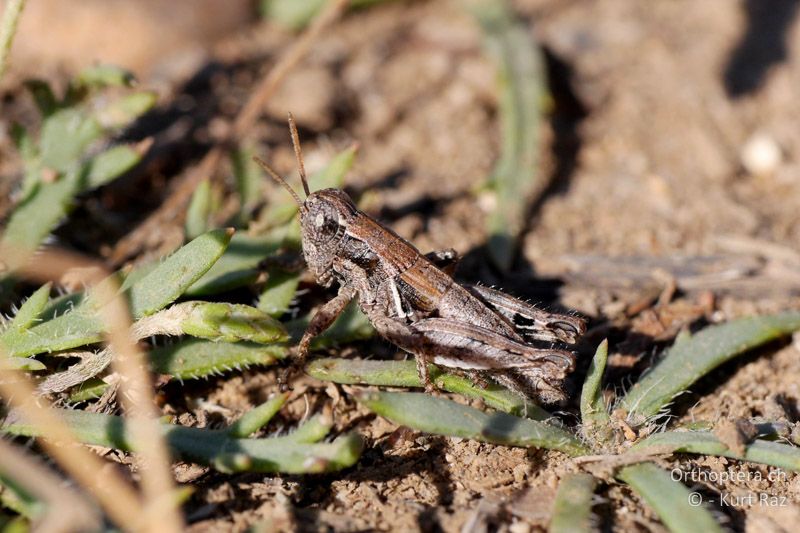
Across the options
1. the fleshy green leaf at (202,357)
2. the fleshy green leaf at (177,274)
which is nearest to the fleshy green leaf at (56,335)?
the fleshy green leaf at (177,274)

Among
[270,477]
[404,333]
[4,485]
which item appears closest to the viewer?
[4,485]

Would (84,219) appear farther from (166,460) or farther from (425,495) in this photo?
(425,495)

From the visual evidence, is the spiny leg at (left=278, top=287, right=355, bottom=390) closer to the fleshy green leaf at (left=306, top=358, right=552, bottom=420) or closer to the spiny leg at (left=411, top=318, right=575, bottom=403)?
the fleshy green leaf at (left=306, top=358, right=552, bottom=420)

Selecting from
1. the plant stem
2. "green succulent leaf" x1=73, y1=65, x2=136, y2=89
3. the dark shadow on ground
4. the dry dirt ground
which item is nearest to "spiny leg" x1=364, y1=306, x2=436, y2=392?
the dry dirt ground

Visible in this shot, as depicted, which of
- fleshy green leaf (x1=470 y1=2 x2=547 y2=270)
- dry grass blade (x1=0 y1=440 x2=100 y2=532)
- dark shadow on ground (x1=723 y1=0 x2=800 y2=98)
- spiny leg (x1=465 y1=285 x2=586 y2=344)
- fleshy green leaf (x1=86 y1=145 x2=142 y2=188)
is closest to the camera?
dry grass blade (x1=0 y1=440 x2=100 y2=532)

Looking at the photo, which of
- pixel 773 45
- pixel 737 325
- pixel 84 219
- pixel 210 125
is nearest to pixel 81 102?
pixel 84 219

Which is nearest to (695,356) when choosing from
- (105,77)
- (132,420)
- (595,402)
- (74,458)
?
(595,402)

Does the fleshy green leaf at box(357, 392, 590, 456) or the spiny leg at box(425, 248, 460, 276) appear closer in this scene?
the fleshy green leaf at box(357, 392, 590, 456)
